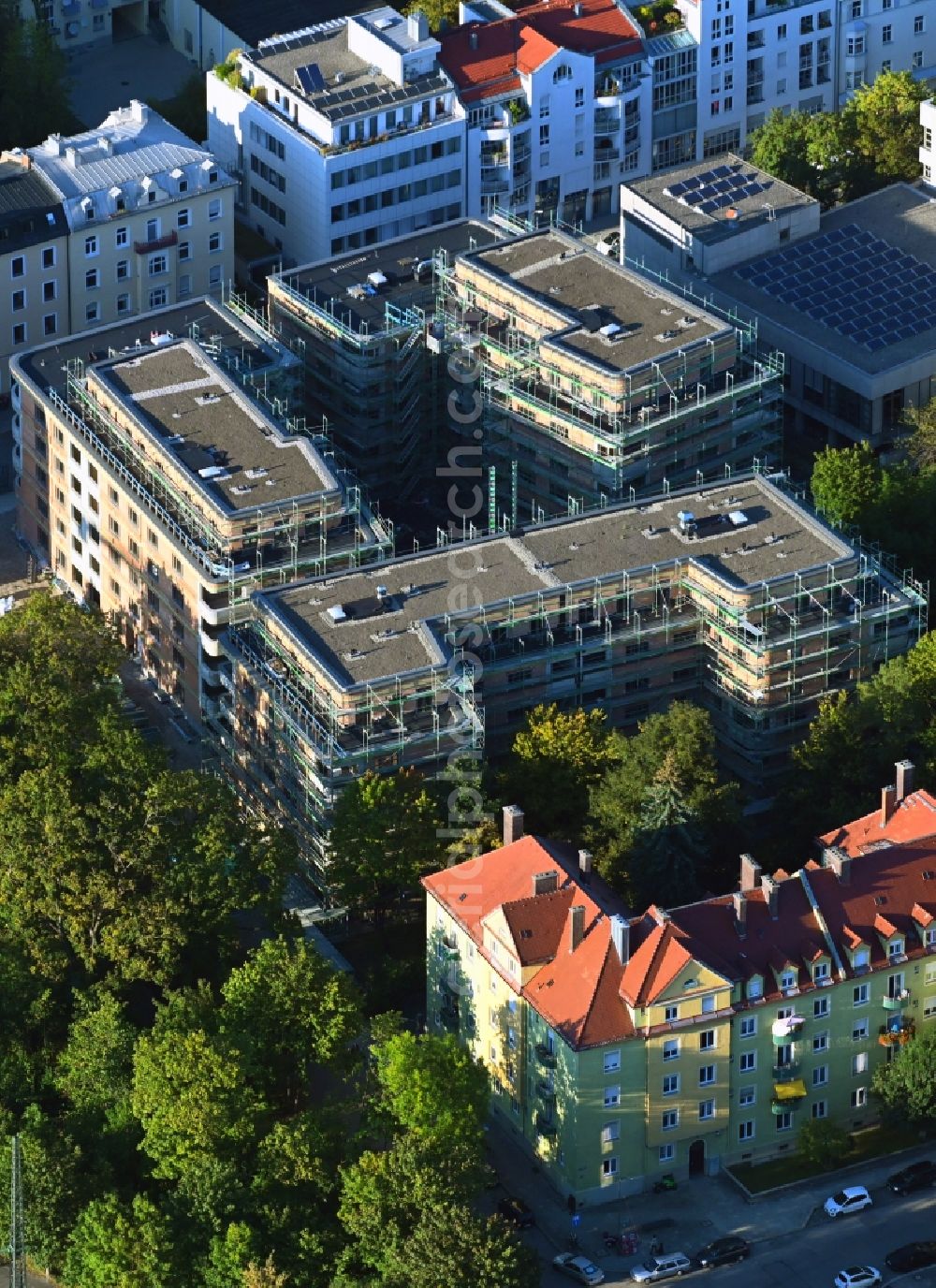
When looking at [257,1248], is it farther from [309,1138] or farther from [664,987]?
[664,987]

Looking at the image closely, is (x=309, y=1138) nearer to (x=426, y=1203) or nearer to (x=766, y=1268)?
(x=426, y=1203)

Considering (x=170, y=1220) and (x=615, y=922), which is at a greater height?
(x=615, y=922)

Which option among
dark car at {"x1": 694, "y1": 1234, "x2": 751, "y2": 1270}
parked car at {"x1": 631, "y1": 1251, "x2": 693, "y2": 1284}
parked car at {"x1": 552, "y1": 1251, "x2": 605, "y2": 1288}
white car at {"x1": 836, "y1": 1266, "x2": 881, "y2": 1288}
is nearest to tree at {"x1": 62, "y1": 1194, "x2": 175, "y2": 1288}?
parked car at {"x1": 552, "y1": 1251, "x2": 605, "y2": 1288}

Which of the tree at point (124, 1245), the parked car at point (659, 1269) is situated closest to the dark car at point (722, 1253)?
the parked car at point (659, 1269)

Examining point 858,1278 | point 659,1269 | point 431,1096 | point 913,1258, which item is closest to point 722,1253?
point 659,1269

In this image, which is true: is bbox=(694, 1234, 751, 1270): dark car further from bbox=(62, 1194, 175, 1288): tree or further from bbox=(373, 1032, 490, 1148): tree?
bbox=(62, 1194, 175, 1288): tree

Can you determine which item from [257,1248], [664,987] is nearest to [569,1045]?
[664,987]

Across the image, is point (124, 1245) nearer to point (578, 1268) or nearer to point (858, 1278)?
point (578, 1268)

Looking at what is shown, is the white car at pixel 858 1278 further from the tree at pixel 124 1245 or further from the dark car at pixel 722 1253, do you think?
the tree at pixel 124 1245
